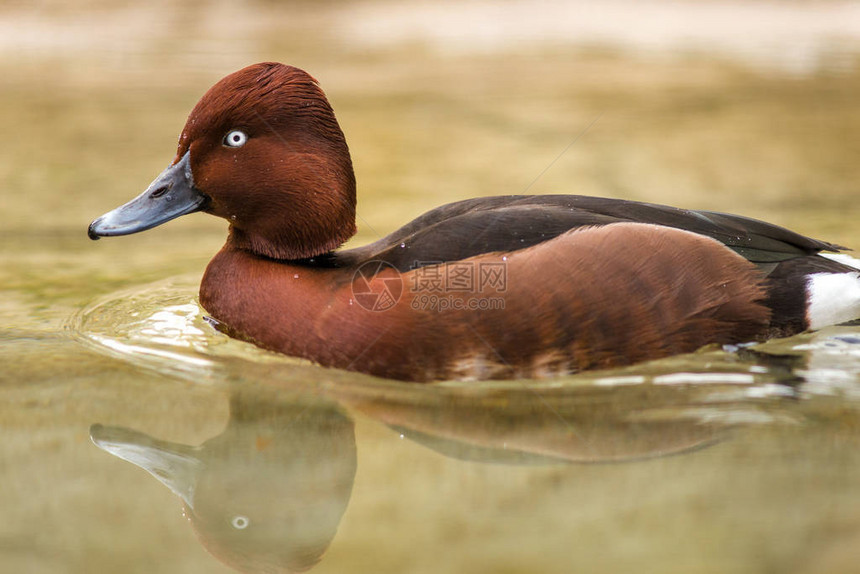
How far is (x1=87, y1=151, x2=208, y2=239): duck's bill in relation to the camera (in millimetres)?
3814

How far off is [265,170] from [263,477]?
4.24 feet

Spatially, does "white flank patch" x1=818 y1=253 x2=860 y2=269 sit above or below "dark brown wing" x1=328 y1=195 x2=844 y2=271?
below

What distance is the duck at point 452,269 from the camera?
3.42 m

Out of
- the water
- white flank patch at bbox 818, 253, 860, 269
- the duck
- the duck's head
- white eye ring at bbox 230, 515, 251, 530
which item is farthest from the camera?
white flank patch at bbox 818, 253, 860, 269

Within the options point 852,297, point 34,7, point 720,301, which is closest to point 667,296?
point 720,301

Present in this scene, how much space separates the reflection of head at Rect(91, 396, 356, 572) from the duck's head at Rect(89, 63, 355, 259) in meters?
0.71

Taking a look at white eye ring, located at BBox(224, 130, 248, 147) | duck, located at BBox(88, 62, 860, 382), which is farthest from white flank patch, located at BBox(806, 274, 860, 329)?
white eye ring, located at BBox(224, 130, 248, 147)

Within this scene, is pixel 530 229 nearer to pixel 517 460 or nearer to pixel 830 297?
pixel 517 460

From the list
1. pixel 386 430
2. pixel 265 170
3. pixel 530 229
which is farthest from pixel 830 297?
pixel 265 170

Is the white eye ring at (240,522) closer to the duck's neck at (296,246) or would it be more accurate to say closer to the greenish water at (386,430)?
the greenish water at (386,430)

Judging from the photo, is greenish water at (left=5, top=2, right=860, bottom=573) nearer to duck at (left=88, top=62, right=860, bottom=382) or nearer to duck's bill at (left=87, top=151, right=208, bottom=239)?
duck at (left=88, top=62, right=860, bottom=382)

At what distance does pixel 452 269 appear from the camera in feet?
11.2

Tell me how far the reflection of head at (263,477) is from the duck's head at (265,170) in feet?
2.32

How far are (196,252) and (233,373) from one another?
1.61 metres
